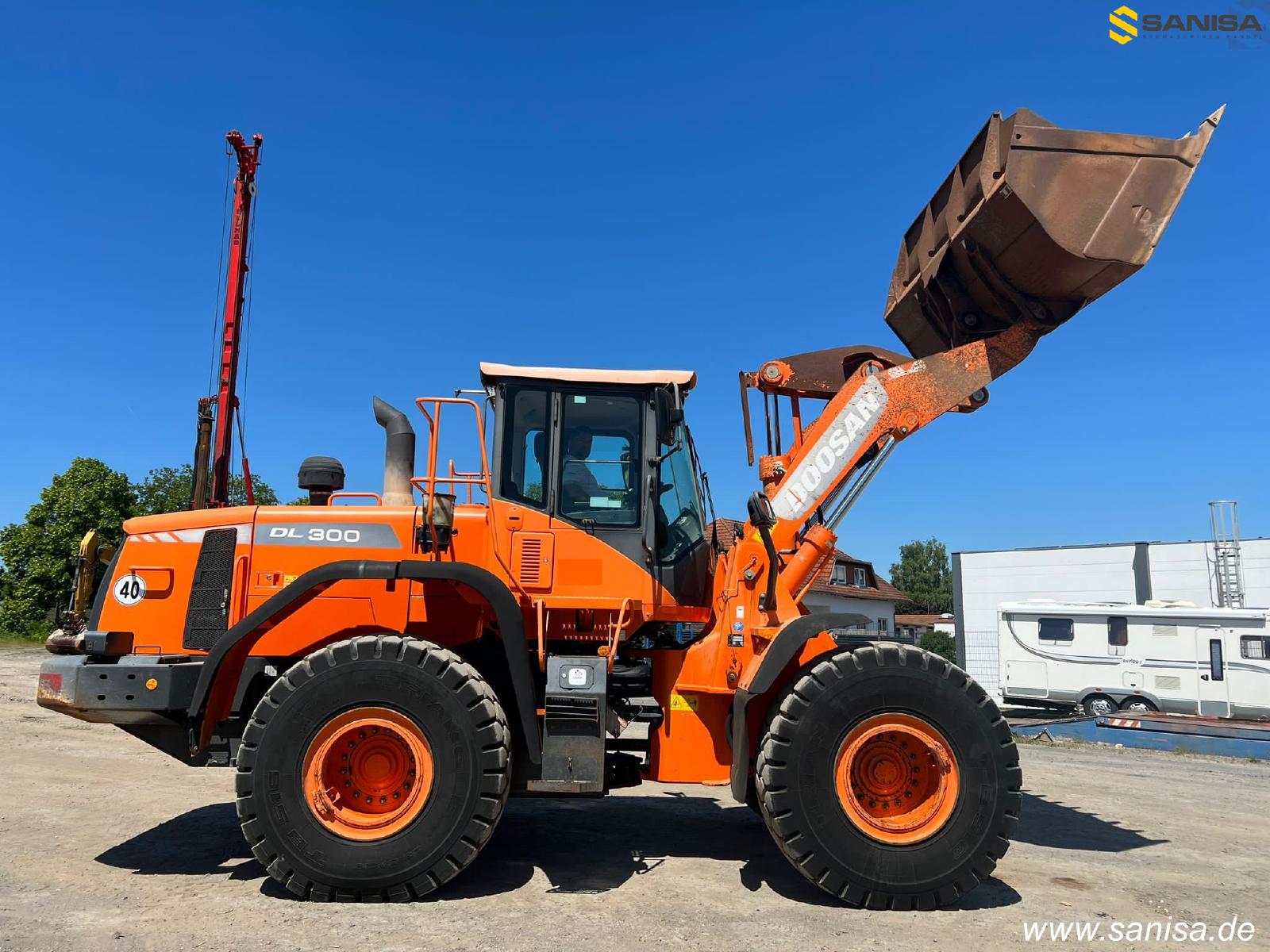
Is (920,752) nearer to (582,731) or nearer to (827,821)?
(827,821)

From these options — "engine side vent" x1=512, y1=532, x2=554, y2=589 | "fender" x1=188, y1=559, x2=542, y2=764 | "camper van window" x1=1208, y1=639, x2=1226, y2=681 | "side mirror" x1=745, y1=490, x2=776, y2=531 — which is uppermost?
"side mirror" x1=745, y1=490, x2=776, y2=531

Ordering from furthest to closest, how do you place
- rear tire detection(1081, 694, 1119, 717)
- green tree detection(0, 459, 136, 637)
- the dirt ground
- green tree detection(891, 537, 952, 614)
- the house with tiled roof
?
green tree detection(891, 537, 952, 614) → the house with tiled roof → green tree detection(0, 459, 136, 637) → rear tire detection(1081, 694, 1119, 717) → the dirt ground

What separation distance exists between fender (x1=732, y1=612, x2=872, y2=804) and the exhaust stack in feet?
9.24

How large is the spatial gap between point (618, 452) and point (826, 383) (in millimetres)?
1743

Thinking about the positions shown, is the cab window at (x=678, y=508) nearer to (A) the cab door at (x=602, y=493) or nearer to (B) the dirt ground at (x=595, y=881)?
(A) the cab door at (x=602, y=493)

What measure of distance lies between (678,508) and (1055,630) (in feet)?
58.4

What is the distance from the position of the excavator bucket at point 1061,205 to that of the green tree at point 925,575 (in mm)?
89908

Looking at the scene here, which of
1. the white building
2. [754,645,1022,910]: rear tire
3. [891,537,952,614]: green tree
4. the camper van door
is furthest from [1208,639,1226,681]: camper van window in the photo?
[891,537,952,614]: green tree

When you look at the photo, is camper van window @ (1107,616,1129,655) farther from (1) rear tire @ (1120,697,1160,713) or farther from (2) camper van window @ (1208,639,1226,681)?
(2) camper van window @ (1208,639,1226,681)

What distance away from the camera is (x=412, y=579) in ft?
17.4

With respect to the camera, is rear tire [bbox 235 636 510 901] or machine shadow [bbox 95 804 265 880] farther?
machine shadow [bbox 95 804 265 880]

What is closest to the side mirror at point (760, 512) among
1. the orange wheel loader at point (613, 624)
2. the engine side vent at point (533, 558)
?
the orange wheel loader at point (613, 624)

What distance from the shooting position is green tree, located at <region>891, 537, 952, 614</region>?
90.6 metres

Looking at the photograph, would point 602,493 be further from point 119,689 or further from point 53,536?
point 53,536
